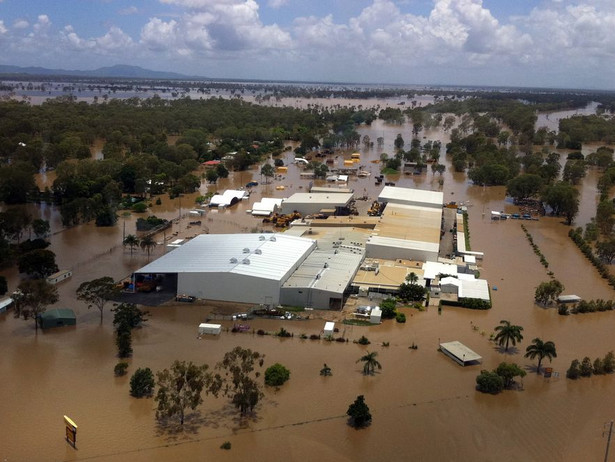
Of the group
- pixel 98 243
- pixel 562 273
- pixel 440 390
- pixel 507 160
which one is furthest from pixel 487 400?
pixel 507 160

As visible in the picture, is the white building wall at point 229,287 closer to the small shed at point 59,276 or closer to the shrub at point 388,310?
the shrub at point 388,310

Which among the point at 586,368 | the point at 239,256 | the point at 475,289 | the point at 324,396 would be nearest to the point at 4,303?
the point at 239,256

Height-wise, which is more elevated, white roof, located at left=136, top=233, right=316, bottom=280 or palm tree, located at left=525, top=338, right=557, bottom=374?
white roof, located at left=136, top=233, right=316, bottom=280

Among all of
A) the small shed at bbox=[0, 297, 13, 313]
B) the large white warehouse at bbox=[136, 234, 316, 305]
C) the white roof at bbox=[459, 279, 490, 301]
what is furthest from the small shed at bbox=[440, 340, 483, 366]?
the small shed at bbox=[0, 297, 13, 313]

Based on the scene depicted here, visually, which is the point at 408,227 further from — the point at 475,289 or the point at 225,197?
the point at 225,197

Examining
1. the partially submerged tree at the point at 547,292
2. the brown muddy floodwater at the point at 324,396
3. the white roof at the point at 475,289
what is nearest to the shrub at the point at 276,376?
the brown muddy floodwater at the point at 324,396

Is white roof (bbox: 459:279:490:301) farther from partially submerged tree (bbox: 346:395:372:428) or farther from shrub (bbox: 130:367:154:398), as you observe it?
shrub (bbox: 130:367:154:398)
